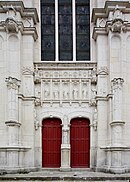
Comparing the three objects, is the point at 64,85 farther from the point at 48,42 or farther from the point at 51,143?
the point at 51,143

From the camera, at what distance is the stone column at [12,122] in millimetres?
18438

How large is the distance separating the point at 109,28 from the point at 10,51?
5.34 meters

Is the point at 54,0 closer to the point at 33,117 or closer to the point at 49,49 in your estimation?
the point at 49,49

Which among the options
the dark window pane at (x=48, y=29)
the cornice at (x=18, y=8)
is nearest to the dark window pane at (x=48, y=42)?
the dark window pane at (x=48, y=29)

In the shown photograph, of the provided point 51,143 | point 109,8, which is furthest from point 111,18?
point 51,143

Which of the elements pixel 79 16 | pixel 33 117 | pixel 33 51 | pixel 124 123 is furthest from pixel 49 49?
pixel 124 123

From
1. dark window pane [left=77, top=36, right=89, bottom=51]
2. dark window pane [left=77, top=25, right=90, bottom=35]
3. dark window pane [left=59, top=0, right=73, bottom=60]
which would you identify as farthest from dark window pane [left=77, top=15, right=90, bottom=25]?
dark window pane [left=77, top=36, right=89, bottom=51]

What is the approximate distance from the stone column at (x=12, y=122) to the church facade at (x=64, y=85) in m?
0.05

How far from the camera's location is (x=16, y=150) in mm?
18500

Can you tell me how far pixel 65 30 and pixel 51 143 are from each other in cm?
648

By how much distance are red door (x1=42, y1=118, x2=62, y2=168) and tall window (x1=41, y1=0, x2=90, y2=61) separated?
3.78 metres

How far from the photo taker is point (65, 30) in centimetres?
2152

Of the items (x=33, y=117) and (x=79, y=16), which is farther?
(x=79, y=16)

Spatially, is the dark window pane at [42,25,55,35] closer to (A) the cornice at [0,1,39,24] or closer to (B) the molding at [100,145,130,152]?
(A) the cornice at [0,1,39,24]
